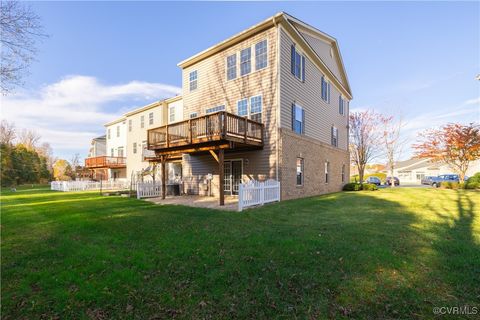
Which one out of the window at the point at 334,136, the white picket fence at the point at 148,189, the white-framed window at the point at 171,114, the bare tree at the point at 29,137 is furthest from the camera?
the bare tree at the point at 29,137

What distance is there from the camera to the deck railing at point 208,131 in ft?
32.1

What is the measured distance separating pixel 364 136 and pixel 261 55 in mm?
19478

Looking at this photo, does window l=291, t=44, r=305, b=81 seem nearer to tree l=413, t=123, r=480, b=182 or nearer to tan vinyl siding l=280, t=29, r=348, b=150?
tan vinyl siding l=280, t=29, r=348, b=150

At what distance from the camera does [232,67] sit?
44.5 ft

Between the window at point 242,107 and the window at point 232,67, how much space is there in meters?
1.65

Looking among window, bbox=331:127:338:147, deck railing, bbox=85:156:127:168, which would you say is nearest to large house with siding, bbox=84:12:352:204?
window, bbox=331:127:338:147

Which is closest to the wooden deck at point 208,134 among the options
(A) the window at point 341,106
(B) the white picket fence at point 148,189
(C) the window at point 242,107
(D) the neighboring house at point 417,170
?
(C) the window at point 242,107

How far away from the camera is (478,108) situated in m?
19.9

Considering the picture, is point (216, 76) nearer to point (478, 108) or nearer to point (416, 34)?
point (416, 34)

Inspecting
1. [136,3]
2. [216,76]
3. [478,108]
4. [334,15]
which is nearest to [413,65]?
[334,15]

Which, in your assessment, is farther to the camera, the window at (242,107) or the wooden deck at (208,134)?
the window at (242,107)

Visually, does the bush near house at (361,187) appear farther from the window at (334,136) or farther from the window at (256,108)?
the window at (256,108)

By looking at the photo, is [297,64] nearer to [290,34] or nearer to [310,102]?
[290,34]

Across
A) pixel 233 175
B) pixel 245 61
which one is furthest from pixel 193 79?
pixel 233 175
